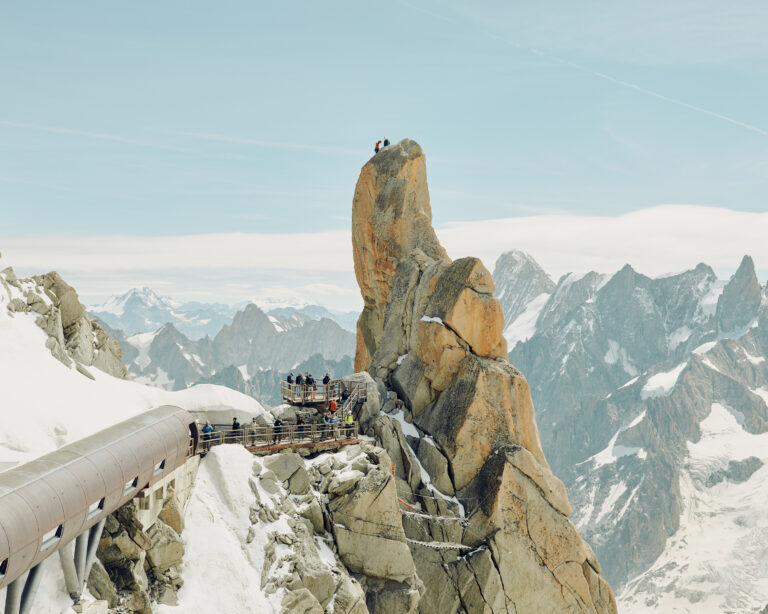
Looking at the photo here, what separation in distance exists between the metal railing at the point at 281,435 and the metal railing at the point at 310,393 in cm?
352

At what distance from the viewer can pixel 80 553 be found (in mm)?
31375

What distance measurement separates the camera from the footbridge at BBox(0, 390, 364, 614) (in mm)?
26250

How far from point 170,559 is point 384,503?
14.8 m

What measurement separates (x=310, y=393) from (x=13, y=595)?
3164cm

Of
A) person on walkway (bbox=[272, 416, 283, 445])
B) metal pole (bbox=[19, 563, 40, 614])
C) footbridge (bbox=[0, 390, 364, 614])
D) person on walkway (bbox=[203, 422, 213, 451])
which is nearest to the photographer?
footbridge (bbox=[0, 390, 364, 614])

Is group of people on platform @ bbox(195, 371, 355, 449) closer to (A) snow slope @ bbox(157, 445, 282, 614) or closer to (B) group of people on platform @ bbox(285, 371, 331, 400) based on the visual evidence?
(B) group of people on platform @ bbox(285, 371, 331, 400)

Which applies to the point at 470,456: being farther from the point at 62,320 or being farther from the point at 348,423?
the point at 62,320

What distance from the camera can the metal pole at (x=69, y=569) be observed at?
98.7ft

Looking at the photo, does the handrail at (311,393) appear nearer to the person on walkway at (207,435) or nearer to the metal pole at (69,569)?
the person on walkway at (207,435)

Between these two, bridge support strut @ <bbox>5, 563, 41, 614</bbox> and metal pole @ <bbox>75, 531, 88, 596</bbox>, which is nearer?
bridge support strut @ <bbox>5, 563, 41, 614</bbox>

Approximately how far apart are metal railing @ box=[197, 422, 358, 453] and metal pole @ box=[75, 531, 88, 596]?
14.0 m

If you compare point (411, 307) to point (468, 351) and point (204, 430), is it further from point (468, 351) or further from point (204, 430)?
point (204, 430)

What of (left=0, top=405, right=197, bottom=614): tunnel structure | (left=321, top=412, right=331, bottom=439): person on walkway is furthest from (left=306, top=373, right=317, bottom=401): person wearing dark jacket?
(left=0, top=405, right=197, bottom=614): tunnel structure

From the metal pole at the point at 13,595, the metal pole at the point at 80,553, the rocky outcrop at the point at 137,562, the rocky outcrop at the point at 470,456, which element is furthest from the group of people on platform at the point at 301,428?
the metal pole at the point at 13,595
